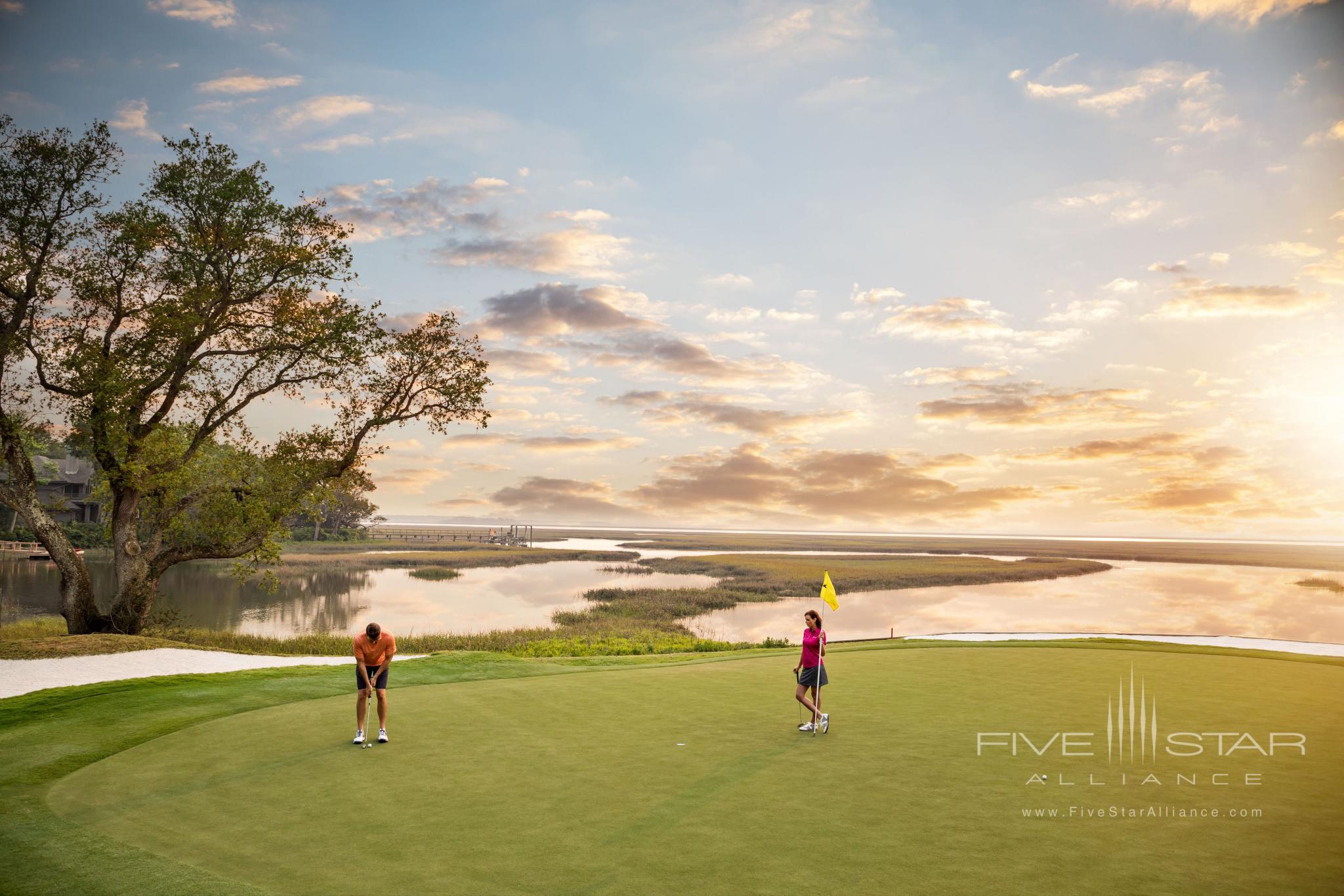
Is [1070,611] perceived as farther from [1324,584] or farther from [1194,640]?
[1324,584]

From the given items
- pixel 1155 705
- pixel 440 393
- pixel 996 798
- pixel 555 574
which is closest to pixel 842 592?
pixel 555 574

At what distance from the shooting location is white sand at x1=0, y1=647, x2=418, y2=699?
17750 millimetres

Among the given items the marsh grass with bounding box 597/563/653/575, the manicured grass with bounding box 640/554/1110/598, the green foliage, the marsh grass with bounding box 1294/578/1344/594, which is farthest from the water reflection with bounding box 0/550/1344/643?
the green foliage

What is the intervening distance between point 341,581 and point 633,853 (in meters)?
61.6

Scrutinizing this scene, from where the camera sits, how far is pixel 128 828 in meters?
8.49

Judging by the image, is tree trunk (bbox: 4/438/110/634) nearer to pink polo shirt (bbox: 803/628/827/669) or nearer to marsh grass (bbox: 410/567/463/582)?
pink polo shirt (bbox: 803/628/827/669)

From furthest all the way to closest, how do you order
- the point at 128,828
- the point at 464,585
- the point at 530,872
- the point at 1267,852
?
the point at 464,585 < the point at 128,828 < the point at 1267,852 < the point at 530,872

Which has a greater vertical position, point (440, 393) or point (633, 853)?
point (440, 393)

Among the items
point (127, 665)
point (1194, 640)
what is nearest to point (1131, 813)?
point (127, 665)

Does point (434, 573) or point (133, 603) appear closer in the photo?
point (133, 603)

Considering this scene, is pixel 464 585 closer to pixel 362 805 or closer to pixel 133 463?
pixel 133 463

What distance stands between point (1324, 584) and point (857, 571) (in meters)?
47.1

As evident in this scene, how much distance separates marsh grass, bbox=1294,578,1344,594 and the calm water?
6.81 ft

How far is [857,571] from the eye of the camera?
79.4 meters
